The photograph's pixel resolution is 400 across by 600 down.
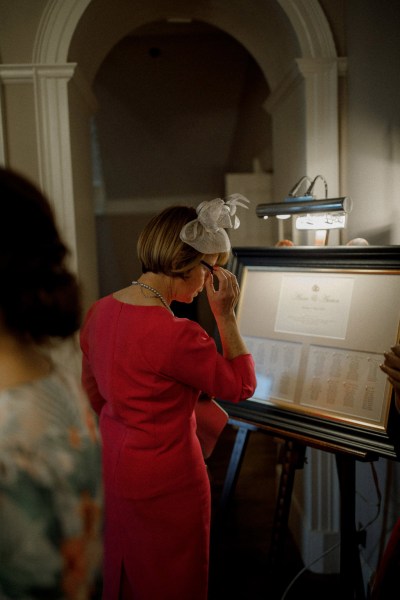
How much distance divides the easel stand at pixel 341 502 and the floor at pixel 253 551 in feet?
0.28

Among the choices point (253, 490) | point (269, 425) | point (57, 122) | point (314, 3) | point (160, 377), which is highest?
point (314, 3)

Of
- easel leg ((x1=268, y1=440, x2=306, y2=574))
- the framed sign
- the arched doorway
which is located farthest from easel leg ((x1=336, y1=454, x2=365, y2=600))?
the arched doorway

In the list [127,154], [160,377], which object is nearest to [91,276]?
[160,377]

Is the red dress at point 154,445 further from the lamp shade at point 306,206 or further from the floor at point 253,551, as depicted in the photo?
the lamp shade at point 306,206

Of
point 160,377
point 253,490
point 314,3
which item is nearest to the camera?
point 160,377

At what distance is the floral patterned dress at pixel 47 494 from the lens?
594mm

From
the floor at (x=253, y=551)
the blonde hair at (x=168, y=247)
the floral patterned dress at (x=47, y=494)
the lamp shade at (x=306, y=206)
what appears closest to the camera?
the floral patterned dress at (x=47, y=494)

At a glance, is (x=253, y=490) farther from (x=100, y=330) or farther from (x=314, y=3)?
(x=314, y=3)

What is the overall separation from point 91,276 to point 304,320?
143cm

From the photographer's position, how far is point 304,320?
73.0 inches

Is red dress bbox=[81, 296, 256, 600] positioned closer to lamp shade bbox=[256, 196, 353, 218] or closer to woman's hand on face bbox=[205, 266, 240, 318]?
woman's hand on face bbox=[205, 266, 240, 318]

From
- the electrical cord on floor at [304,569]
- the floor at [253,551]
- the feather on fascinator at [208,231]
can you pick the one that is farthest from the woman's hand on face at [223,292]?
the electrical cord on floor at [304,569]

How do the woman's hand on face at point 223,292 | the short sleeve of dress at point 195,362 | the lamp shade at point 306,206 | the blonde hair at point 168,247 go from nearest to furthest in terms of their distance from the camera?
the short sleeve of dress at point 195,362 < the blonde hair at point 168,247 < the woman's hand on face at point 223,292 < the lamp shade at point 306,206

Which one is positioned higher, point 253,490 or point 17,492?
point 17,492
